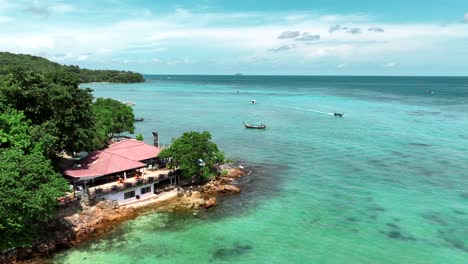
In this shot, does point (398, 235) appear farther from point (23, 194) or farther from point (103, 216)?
point (23, 194)

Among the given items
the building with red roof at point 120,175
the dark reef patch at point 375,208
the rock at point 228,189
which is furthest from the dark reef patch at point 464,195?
the building with red roof at point 120,175

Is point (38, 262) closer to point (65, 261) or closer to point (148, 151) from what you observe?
point (65, 261)

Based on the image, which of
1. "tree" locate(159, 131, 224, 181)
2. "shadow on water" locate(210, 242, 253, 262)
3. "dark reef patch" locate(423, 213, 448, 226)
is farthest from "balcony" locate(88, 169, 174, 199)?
"dark reef patch" locate(423, 213, 448, 226)

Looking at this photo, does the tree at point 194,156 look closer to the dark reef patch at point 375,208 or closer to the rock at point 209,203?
the rock at point 209,203

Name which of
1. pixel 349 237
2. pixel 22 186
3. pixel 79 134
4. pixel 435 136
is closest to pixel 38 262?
pixel 22 186

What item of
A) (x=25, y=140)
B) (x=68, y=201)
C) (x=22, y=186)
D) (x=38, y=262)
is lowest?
(x=38, y=262)

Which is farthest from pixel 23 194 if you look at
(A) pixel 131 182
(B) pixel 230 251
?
(B) pixel 230 251

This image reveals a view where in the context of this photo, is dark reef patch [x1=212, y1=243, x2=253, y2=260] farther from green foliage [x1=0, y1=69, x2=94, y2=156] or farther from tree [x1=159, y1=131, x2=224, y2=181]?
green foliage [x1=0, y1=69, x2=94, y2=156]
